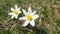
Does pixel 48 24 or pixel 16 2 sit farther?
pixel 16 2

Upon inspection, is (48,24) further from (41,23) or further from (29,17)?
(29,17)

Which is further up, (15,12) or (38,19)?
(15,12)

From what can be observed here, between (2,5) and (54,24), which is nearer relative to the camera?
(54,24)

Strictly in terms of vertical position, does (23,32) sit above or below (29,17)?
below

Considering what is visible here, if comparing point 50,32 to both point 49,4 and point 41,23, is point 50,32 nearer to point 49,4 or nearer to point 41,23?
point 41,23

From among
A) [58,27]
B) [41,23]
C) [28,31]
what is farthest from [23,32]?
[58,27]

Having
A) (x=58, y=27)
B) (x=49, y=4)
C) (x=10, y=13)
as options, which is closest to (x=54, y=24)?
(x=58, y=27)
